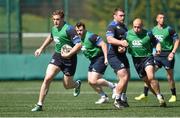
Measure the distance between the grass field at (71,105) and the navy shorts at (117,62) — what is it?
0.89 meters

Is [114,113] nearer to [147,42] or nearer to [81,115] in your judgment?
[81,115]

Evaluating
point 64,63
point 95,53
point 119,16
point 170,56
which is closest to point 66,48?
point 64,63

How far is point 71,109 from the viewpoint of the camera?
1644cm

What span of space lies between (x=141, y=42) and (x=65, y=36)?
1.74 meters

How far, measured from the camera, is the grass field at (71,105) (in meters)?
15.2

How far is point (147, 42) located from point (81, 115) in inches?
118

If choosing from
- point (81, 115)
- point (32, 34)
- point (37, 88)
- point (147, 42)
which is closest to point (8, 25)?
point (32, 34)

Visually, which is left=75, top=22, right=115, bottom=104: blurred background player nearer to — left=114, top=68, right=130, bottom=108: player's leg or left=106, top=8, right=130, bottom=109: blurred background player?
left=106, top=8, right=130, bottom=109: blurred background player

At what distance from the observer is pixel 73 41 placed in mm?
16344

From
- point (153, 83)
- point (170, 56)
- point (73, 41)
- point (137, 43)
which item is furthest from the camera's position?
point (170, 56)

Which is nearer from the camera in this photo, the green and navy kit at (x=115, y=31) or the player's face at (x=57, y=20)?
the player's face at (x=57, y=20)

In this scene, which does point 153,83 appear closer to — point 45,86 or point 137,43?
point 137,43

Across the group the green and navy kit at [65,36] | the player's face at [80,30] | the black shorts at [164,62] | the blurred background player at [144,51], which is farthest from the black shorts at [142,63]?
the black shorts at [164,62]

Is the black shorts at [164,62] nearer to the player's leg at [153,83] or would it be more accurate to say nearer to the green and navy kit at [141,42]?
the green and navy kit at [141,42]
